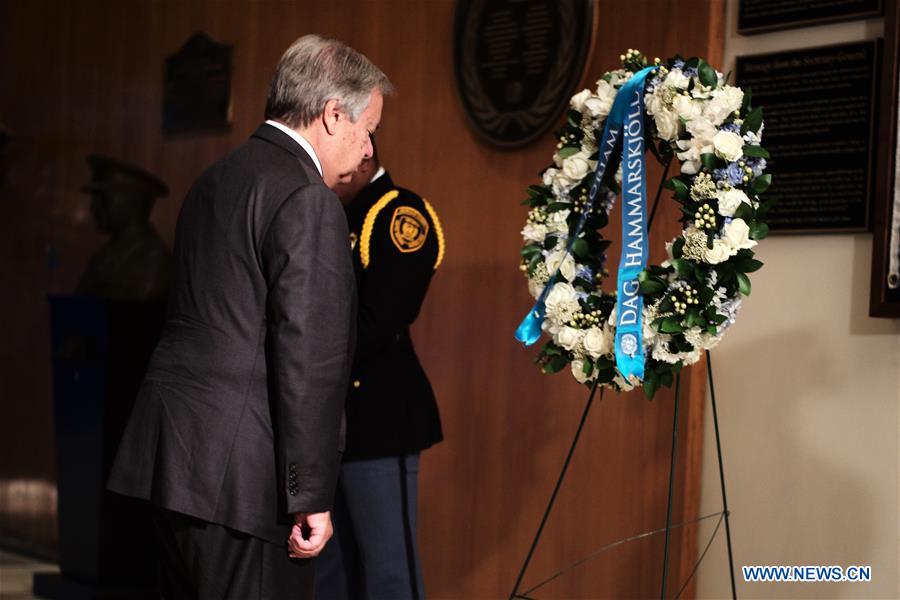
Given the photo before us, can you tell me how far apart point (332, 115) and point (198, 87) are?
2.90 m

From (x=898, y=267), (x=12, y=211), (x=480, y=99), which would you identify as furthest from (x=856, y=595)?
(x=12, y=211)

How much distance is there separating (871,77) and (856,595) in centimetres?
126

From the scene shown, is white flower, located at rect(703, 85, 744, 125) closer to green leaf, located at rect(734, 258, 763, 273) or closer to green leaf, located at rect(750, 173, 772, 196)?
green leaf, located at rect(750, 173, 772, 196)

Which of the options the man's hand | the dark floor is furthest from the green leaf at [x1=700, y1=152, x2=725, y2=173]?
the dark floor

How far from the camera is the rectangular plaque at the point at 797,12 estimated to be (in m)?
2.75

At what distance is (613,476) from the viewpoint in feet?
10.5

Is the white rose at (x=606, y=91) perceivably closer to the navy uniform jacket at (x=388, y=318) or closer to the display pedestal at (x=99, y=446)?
the navy uniform jacket at (x=388, y=318)

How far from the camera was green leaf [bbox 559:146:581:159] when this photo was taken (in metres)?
2.54

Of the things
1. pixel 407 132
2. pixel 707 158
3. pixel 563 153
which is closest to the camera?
pixel 707 158

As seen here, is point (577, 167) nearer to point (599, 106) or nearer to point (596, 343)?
point (599, 106)

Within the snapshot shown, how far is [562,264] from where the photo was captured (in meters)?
2.49

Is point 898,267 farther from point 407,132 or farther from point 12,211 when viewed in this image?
point 12,211

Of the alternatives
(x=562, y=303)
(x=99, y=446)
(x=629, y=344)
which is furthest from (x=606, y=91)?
(x=99, y=446)

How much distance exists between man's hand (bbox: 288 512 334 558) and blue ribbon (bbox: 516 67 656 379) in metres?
0.74
